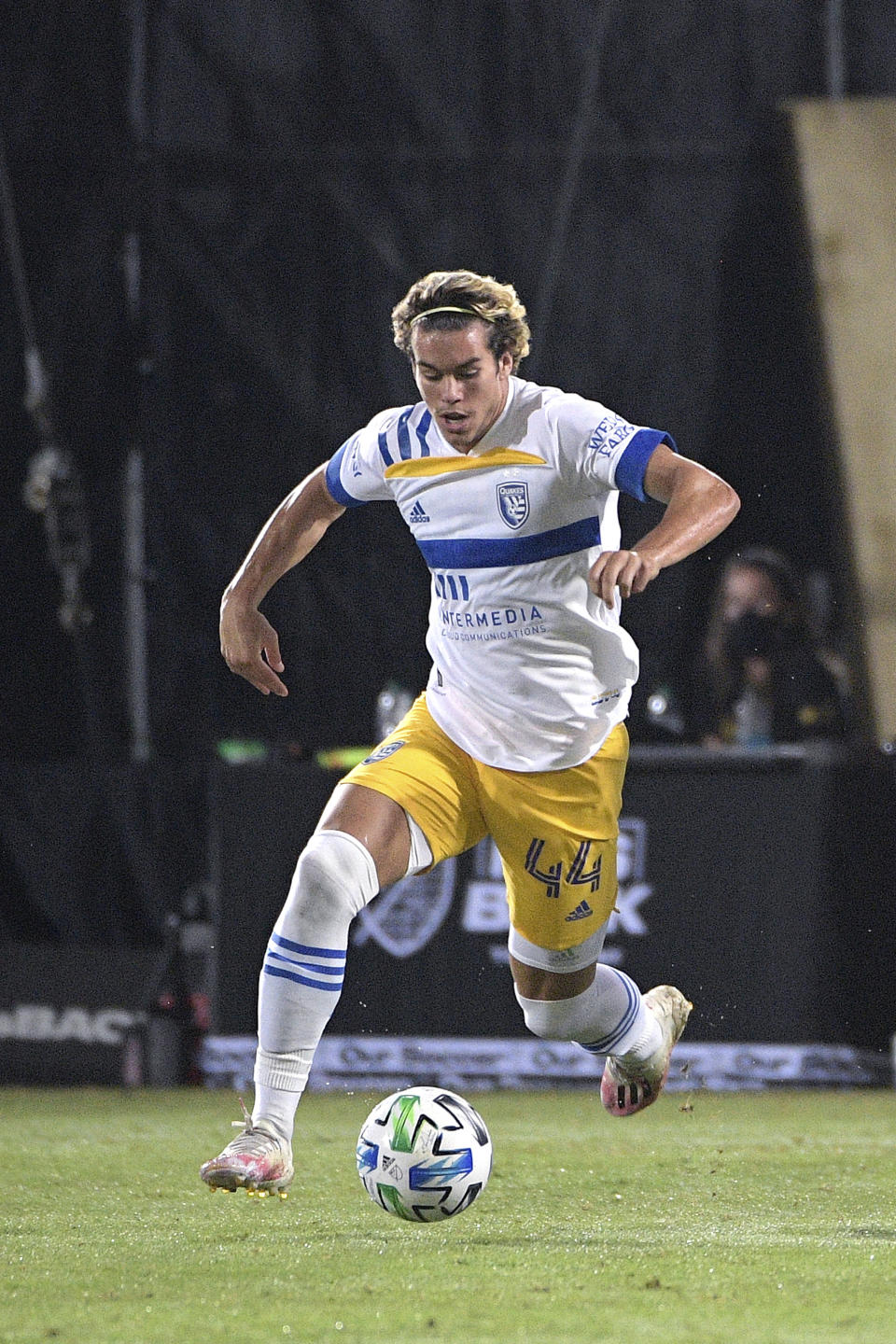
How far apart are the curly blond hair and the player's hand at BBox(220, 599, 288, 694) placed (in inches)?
33.5

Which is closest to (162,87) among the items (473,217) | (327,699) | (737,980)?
(473,217)

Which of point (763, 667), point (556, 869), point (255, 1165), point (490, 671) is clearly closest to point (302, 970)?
point (255, 1165)

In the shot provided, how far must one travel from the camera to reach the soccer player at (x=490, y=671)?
491 cm

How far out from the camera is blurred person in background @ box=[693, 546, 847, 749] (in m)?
9.09

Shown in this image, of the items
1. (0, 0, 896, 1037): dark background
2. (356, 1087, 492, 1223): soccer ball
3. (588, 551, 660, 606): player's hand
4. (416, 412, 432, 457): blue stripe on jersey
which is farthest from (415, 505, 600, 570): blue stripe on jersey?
(0, 0, 896, 1037): dark background

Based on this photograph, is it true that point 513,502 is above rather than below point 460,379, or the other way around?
below

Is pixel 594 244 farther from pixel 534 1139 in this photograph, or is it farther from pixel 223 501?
pixel 534 1139

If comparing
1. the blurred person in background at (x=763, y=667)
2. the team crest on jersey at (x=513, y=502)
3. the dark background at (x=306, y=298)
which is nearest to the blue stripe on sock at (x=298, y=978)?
the team crest on jersey at (x=513, y=502)

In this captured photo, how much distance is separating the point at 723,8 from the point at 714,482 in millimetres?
6358

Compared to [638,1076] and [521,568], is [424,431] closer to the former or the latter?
[521,568]

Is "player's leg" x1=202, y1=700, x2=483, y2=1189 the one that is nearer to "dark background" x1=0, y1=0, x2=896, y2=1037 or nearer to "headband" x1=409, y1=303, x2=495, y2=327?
"headband" x1=409, y1=303, x2=495, y2=327

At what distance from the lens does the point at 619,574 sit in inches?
174

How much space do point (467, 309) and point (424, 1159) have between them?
212cm

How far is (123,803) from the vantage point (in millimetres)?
9883
